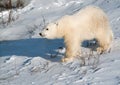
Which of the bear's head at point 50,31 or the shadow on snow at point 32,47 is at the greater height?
the bear's head at point 50,31

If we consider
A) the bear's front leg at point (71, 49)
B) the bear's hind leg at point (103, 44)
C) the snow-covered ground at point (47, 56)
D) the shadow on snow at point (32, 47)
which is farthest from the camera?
the shadow on snow at point (32, 47)

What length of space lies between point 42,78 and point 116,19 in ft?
11.0

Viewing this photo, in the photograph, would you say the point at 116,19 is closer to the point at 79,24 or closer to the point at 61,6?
the point at 79,24

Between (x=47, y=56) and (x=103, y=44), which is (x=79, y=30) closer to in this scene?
(x=103, y=44)

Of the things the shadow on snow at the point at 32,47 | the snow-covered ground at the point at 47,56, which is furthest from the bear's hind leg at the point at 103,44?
the shadow on snow at the point at 32,47

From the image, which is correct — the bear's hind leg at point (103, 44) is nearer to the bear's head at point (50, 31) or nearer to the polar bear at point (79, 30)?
the polar bear at point (79, 30)

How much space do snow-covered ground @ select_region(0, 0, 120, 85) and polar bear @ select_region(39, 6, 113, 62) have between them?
0.68 ft

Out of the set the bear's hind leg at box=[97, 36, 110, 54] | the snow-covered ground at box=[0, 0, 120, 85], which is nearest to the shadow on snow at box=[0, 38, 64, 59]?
the snow-covered ground at box=[0, 0, 120, 85]

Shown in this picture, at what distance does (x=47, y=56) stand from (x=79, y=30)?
1043 mm

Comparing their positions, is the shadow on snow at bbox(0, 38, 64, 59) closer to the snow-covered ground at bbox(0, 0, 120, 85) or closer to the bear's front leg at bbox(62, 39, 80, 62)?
the snow-covered ground at bbox(0, 0, 120, 85)

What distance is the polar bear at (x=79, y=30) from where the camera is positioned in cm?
703

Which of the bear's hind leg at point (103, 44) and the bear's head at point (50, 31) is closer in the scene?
the bear's head at point (50, 31)

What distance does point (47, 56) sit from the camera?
7.80 metres

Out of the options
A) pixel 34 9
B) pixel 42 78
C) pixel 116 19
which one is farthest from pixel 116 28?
pixel 34 9
